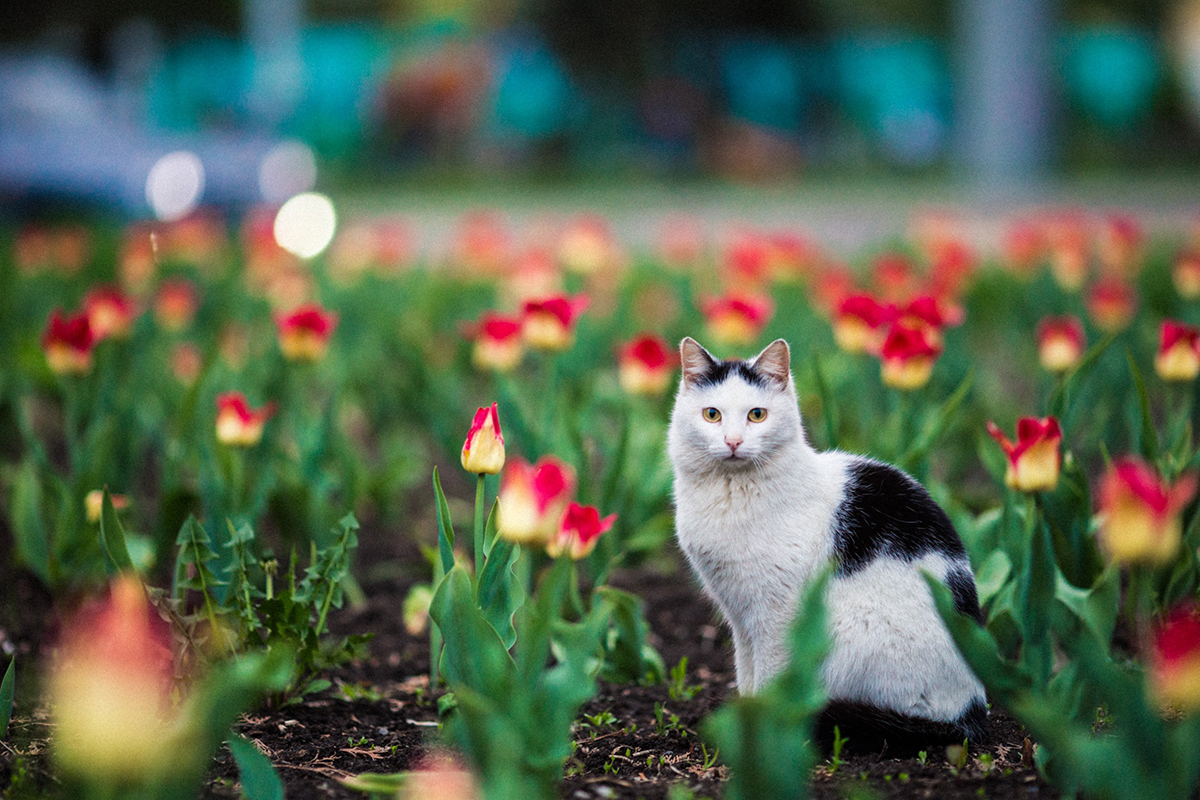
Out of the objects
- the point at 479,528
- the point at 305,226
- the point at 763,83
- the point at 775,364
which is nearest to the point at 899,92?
the point at 763,83

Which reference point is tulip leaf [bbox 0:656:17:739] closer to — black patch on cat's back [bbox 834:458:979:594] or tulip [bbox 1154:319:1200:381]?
black patch on cat's back [bbox 834:458:979:594]

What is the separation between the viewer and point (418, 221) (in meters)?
11.8

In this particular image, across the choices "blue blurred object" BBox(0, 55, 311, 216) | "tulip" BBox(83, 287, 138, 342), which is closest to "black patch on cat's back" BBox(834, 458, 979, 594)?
"tulip" BBox(83, 287, 138, 342)

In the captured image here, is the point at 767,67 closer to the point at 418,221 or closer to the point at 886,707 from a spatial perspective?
the point at 418,221

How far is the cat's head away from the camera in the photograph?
194 centimetres

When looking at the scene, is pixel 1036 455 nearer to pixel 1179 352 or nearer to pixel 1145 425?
pixel 1145 425

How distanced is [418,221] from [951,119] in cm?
1259

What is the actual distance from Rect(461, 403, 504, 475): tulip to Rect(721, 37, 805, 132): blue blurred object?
66.1 ft

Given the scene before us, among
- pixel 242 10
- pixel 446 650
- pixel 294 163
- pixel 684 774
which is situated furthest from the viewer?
pixel 242 10

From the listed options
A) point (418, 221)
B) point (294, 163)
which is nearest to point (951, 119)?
point (418, 221)

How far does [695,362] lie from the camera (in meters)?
2.08

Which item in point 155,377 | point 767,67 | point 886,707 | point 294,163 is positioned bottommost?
point 886,707

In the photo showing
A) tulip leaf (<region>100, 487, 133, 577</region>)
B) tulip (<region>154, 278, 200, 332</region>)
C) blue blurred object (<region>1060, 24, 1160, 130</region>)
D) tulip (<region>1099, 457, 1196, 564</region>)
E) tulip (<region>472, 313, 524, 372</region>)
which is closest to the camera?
tulip (<region>1099, 457, 1196, 564</region>)

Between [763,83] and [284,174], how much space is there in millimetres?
15353
